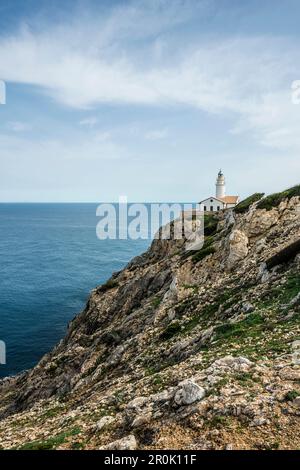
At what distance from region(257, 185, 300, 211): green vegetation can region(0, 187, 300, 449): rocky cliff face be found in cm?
11

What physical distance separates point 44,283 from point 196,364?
283ft

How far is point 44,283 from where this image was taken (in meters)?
96.1

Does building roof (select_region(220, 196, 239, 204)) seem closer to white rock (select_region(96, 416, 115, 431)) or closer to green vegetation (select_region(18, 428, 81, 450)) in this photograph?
white rock (select_region(96, 416, 115, 431))

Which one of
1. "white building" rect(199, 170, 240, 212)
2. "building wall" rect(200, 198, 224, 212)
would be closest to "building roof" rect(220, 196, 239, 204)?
"white building" rect(199, 170, 240, 212)

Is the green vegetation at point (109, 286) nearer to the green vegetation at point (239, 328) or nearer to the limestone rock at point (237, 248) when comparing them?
the limestone rock at point (237, 248)

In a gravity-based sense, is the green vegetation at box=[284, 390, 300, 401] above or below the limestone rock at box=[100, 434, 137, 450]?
above

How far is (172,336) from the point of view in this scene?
25203 mm

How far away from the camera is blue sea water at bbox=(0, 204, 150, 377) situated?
62.9 meters

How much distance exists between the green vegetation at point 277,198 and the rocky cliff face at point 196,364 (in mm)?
114

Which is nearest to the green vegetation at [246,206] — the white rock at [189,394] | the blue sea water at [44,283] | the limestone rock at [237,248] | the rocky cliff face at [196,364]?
the rocky cliff face at [196,364]

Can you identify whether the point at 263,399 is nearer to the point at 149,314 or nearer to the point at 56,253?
the point at 149,314

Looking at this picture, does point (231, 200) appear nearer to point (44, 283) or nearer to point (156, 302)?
point (44, 283)
